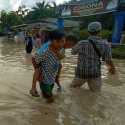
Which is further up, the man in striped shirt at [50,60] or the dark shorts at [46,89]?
the man in striped shirt at [50,60]

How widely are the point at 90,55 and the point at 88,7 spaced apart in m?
20.5

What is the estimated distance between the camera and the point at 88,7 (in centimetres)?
2680

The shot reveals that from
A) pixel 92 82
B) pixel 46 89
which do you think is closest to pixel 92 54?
pixel 92 82

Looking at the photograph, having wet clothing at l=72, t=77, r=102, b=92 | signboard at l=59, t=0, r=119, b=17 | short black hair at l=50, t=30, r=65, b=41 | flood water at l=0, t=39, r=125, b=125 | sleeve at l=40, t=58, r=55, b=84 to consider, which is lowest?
flood water at l=0, t=39, r=125, b=125

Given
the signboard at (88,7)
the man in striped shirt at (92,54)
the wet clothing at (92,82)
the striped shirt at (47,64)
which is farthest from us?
the signboard at (88,7)

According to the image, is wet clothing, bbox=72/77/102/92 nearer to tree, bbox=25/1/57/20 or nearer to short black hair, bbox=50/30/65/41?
short black hair, bbox=50/30/65/41

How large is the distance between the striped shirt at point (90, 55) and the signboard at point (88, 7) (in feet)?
54.5

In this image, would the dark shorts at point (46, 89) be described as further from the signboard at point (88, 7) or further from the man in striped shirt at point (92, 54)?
the signboard at point (88, 7)

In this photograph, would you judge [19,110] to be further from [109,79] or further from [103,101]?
[109,79]

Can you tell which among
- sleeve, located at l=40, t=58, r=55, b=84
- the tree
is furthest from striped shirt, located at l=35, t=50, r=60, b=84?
the tree

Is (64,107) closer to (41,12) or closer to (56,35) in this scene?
(56,35)

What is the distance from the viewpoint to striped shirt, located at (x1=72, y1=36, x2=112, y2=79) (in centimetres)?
667

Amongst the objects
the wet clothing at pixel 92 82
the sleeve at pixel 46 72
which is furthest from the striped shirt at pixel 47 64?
the wet clothing at pixel 92 82

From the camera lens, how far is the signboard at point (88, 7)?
2391 centimetres
